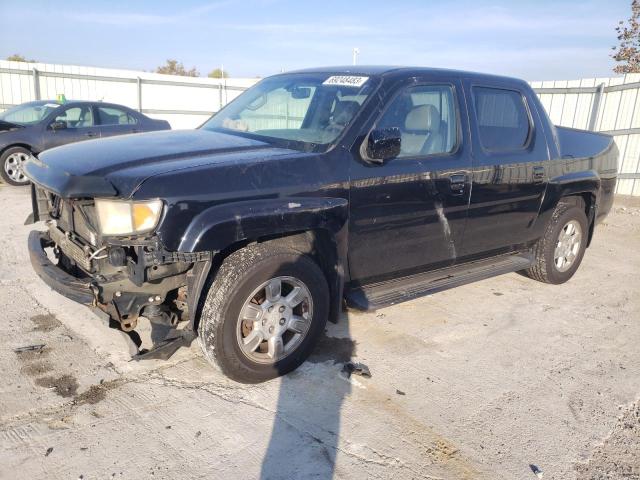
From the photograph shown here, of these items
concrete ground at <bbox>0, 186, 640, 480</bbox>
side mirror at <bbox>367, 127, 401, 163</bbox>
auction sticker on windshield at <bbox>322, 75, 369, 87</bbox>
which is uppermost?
auction sticker on windshield at <bbox>322, 75, 369, 87</bbox>

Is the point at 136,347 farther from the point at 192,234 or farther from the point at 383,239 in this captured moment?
the point at 383,239

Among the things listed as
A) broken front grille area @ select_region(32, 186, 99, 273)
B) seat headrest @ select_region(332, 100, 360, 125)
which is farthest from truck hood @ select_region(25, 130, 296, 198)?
seat headrest @ select_region(332, 100, 360, 125)

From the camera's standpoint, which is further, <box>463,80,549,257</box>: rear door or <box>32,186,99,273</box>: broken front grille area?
<box>463,80,549,257</box>: rear door

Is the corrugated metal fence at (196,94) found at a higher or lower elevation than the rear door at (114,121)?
higher

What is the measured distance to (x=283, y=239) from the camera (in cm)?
321

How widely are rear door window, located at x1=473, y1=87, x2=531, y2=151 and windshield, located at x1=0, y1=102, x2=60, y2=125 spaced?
873 cm

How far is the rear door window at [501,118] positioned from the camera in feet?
13.8

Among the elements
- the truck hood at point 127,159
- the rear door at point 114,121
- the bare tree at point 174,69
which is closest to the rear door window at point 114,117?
the rear door at point 114,121

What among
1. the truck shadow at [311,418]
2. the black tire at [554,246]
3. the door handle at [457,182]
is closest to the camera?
the truck shadow at [311,418]

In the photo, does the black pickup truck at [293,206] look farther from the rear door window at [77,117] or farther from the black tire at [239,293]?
the rear door window at [77,117]

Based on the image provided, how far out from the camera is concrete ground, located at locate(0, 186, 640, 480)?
2600 millimetres

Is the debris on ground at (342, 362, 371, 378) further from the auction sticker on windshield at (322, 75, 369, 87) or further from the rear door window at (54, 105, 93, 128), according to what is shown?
the rear door window at (54, 105, 93, 128)

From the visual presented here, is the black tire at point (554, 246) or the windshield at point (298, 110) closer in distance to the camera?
the windshield at point (298, 110)

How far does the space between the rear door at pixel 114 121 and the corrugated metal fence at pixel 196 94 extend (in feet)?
20.1
